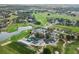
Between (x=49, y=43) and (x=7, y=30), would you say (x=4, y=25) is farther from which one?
(x=49, y=43)

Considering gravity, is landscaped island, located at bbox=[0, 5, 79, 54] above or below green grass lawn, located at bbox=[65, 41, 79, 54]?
above

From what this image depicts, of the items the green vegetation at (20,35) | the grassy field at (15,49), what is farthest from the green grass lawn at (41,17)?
the grassy field at (15,49)

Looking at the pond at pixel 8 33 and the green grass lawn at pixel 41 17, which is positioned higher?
the green grass lawn at pixel 41 17

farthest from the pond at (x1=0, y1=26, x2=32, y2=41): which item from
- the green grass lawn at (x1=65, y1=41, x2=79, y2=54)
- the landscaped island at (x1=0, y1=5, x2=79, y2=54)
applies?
the green grass lawn at (x1=65, y1=41, x2=79, y2=54)

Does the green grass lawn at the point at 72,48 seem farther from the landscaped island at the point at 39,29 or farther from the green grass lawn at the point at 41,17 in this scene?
the green grass lawn at the point at 41,17

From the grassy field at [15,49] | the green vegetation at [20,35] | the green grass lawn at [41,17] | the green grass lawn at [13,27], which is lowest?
the grassy field at [15,49]

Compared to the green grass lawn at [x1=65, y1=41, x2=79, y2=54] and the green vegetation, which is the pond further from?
the green grass lawn at [x1=65, y1=41, x2=79, y2=54]

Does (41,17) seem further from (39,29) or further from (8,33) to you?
(8,33)

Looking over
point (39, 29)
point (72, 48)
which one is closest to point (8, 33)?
point (39, 29)

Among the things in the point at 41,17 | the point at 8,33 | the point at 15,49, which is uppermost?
the point at 41,17
